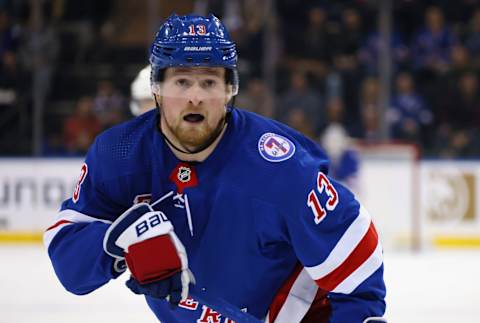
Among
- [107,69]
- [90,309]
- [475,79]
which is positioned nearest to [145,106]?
[90,309]

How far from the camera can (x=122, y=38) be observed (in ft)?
26.3

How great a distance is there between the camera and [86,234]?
198cm

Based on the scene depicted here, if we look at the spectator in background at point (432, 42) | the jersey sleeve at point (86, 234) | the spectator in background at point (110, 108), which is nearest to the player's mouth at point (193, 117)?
the jersey sleeve at point (86, 234)

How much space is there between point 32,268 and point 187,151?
13.8 ft

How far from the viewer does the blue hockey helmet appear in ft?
6.33

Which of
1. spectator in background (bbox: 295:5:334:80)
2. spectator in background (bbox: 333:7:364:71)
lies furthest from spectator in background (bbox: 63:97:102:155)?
spectator in background (bbox: 333:7:364:71)

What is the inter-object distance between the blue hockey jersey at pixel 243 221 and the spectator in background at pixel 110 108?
18.2 ft

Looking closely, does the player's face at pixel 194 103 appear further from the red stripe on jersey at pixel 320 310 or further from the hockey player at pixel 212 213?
the red stripe on jersey at pixel 320 310

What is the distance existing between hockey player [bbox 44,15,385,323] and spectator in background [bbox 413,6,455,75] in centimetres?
625

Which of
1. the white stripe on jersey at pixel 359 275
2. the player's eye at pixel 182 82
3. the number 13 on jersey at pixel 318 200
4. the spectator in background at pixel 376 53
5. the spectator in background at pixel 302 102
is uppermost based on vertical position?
the player's eye at pixel 182 82

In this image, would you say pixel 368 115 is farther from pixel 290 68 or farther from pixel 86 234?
pixel 86 234

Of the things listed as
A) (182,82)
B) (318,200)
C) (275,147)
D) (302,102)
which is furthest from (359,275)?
(302,102)

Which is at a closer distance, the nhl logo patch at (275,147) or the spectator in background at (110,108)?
A: the nhl logo patch at (275,147)

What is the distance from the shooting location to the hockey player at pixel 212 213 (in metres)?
1.91
